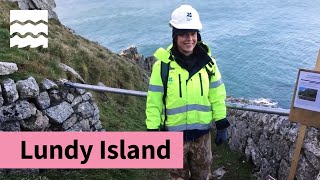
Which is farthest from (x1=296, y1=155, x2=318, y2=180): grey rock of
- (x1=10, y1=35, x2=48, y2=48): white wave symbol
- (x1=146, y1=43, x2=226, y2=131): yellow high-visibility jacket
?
(x1=10, y1=35, x2=48, y2=48): white wave symbol

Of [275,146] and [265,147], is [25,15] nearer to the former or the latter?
[265,147]

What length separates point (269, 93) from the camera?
70500mm

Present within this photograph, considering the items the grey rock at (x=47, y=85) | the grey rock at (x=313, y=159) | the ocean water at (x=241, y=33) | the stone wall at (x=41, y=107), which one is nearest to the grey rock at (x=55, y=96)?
the stone wall at (x=41, y=107)

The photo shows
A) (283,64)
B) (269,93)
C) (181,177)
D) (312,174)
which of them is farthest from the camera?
(283,64)

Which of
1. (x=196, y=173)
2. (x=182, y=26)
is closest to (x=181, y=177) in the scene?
(x=196, y=173)

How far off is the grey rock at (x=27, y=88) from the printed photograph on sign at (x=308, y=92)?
527cm

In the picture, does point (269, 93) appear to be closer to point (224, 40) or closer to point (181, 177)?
point (224, 40)

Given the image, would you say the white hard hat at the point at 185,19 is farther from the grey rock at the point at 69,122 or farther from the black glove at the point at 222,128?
the grey rock at the point at 69,122

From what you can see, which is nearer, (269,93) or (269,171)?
(269,171)

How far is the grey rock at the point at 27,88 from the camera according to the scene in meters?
8.04

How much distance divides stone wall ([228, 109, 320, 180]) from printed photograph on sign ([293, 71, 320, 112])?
4.50 feet

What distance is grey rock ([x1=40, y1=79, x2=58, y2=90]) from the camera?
8531mm

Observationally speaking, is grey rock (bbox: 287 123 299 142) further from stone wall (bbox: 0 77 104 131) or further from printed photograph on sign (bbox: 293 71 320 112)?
stone wall (bbox: 0 77 104 131)

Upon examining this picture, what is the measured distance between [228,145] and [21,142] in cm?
692
